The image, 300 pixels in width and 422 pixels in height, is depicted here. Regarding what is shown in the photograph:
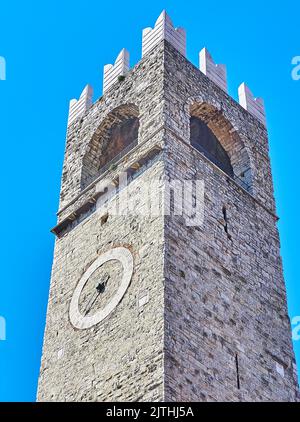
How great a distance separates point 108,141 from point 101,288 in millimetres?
4728

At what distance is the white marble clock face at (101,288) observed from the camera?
18375 mm

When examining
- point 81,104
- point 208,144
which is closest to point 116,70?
point 81,104

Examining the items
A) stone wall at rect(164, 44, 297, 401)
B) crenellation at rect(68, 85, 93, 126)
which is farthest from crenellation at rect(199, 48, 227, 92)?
crenellation at rect(68, 85, 93, 126)

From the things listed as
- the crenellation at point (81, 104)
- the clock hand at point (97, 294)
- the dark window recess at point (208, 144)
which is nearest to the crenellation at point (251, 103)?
the dark window recess at point (208, 144)

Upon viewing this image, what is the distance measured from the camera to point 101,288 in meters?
18.8

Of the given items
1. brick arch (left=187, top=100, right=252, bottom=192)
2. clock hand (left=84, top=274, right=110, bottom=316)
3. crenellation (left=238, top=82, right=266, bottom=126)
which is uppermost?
crenellation (left=238, top=82, right=266, bottom=126)

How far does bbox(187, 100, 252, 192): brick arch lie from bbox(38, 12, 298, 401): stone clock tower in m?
0.02

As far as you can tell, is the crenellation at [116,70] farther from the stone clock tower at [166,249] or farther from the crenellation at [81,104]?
the crenellation at [81,104]

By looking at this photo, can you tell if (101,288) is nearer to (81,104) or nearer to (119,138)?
(119,138)

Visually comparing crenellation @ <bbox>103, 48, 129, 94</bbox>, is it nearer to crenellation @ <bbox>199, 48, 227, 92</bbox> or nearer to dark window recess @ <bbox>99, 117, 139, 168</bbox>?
dark window recess @ <bbox>99, 117, 139, 168</bbox>

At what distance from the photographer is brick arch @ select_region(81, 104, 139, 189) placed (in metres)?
22.3

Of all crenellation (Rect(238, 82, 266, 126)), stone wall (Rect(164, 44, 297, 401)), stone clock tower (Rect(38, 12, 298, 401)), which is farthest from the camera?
crenellation (Rect(238, 82, 266, 126))
